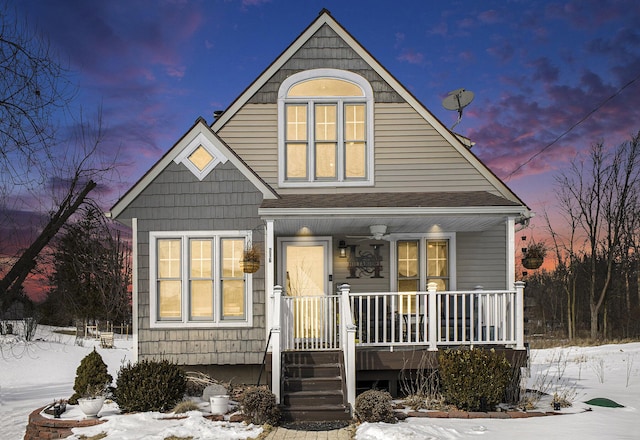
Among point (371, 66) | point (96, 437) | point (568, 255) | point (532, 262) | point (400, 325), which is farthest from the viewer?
point (568, 255)

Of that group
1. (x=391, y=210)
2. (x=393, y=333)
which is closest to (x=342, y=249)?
(x=391, y=210)

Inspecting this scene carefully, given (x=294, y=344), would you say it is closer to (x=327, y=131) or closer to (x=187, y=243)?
(x=187, y=243)

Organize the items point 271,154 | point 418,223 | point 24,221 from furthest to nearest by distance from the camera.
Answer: point 271,154 < point 418,223 < point 24,221

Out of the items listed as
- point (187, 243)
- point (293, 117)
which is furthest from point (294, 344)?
point (293, 117)

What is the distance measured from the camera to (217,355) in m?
10.0

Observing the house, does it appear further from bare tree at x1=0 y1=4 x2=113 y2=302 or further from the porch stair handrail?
bare tree at x1=0 y1=4 x2=113 y2=302

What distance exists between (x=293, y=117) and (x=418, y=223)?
11.6 ft

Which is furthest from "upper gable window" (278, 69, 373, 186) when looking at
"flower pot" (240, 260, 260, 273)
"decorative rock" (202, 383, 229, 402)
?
"decorative rock" (202, 383, 229, 402)

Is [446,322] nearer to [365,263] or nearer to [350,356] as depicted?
[350,356]

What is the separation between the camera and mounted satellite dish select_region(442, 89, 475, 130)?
12.4 metres

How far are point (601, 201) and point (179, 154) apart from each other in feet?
75.1

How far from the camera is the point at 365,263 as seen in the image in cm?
1159

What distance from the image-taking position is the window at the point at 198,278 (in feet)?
33.2

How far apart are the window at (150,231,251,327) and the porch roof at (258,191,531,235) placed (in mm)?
1198
